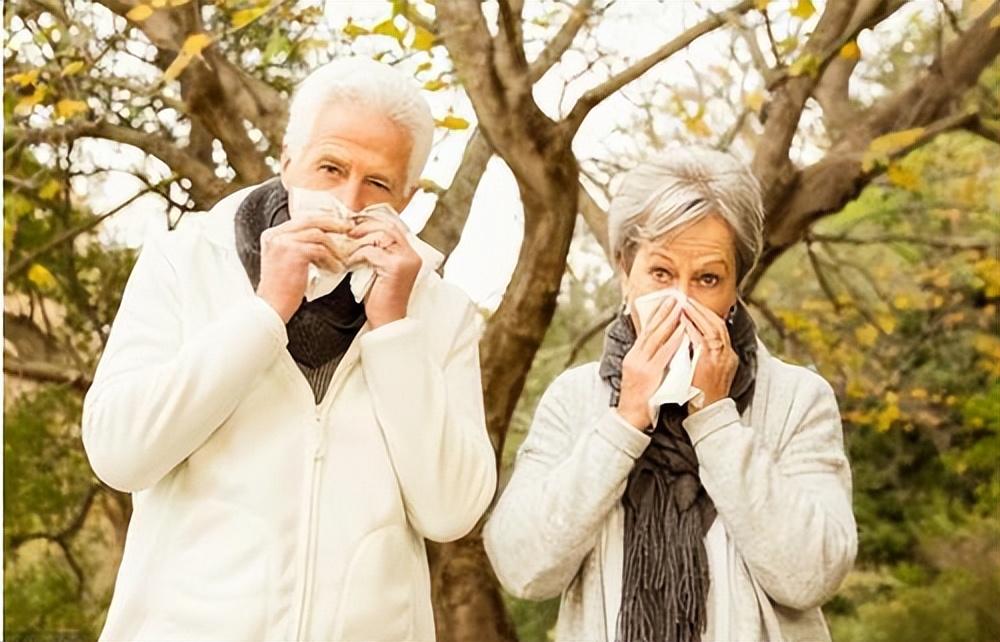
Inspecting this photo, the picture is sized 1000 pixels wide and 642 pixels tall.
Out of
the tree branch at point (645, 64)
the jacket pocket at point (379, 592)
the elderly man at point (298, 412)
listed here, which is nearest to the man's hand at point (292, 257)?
the elderly man at point (298, 412)

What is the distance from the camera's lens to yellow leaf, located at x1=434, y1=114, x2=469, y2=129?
194cm

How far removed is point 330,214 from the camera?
4.60ft

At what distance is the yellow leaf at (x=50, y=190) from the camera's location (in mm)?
2092

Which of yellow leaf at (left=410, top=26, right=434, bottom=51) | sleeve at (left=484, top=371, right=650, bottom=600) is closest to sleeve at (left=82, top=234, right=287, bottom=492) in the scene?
sleeve at (left=484, top=371, right=650, bottom=600)

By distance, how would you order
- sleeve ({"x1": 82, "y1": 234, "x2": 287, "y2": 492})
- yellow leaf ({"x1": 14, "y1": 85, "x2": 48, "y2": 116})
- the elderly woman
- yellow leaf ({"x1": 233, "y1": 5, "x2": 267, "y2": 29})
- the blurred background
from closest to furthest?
1. sleeve ({"x1": 82, "y1": 234, "x2": 287, "y2": 492})
2. the elderly woman
3. the blurred background
4. yellow leaf ({"x1": 233, "y1": 5, "x2": 267, "y2": 29})
5. yellow leaf ({"x1": 14, "y1": 85, "x2": 48, "y2": 116})

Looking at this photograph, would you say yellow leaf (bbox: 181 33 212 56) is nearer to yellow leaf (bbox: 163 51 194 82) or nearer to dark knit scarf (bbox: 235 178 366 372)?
yellow leaf (bbox: 163 51 194 82)

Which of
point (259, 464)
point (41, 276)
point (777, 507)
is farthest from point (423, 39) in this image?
point (777, 507)

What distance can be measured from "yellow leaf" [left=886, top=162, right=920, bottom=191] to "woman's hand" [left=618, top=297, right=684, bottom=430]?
24.4 inches

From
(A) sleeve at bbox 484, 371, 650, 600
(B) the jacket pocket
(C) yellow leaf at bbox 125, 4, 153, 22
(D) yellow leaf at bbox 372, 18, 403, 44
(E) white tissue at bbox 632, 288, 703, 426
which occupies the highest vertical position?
(C) yellow leaf at bbox 125, 4, 153, 22

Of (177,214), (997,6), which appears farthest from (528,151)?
(997,6)

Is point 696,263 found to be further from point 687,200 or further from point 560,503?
point 560,503

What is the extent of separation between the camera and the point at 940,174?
1.91 meters

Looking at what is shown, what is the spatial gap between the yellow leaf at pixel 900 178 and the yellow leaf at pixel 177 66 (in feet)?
3.51

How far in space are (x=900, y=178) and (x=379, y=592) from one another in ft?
3.42
